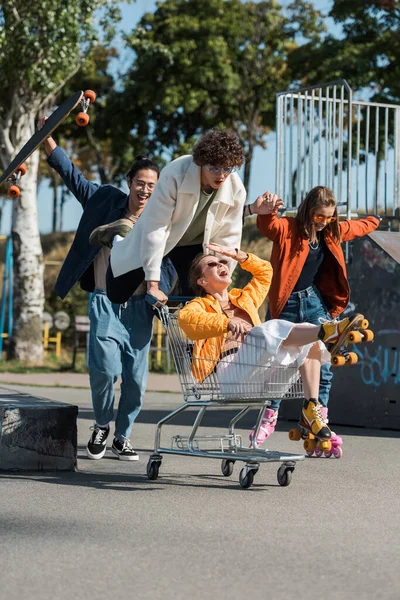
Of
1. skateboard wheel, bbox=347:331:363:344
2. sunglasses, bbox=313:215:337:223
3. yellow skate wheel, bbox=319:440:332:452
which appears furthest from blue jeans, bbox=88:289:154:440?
skateboard wheel, bbox=347:331:363:344

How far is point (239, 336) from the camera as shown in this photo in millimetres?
→ 6316

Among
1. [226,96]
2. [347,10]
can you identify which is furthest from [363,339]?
[226,96]

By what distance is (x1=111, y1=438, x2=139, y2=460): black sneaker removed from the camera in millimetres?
7797

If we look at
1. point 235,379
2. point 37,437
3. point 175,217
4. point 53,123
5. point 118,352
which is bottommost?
point 37,437

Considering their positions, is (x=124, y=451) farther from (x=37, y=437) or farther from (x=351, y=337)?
(x=351, y=337)

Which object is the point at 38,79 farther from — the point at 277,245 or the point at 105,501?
the point at 105,501

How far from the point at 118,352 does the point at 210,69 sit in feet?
94.6

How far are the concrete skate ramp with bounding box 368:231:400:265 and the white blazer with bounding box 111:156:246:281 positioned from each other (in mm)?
3685

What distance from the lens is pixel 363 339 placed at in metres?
6.09

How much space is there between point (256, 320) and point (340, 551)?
7.73 ft

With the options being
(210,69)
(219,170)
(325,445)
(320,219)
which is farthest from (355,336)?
(210,69)

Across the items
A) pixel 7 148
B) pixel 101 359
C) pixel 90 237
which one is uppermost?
pixel 7 148

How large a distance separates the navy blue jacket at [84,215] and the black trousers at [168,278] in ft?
2.17

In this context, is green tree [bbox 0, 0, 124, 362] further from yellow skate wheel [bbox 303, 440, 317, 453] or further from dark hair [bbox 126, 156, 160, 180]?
yellow skate wheel [bbox 303, 440, 317, 453]
